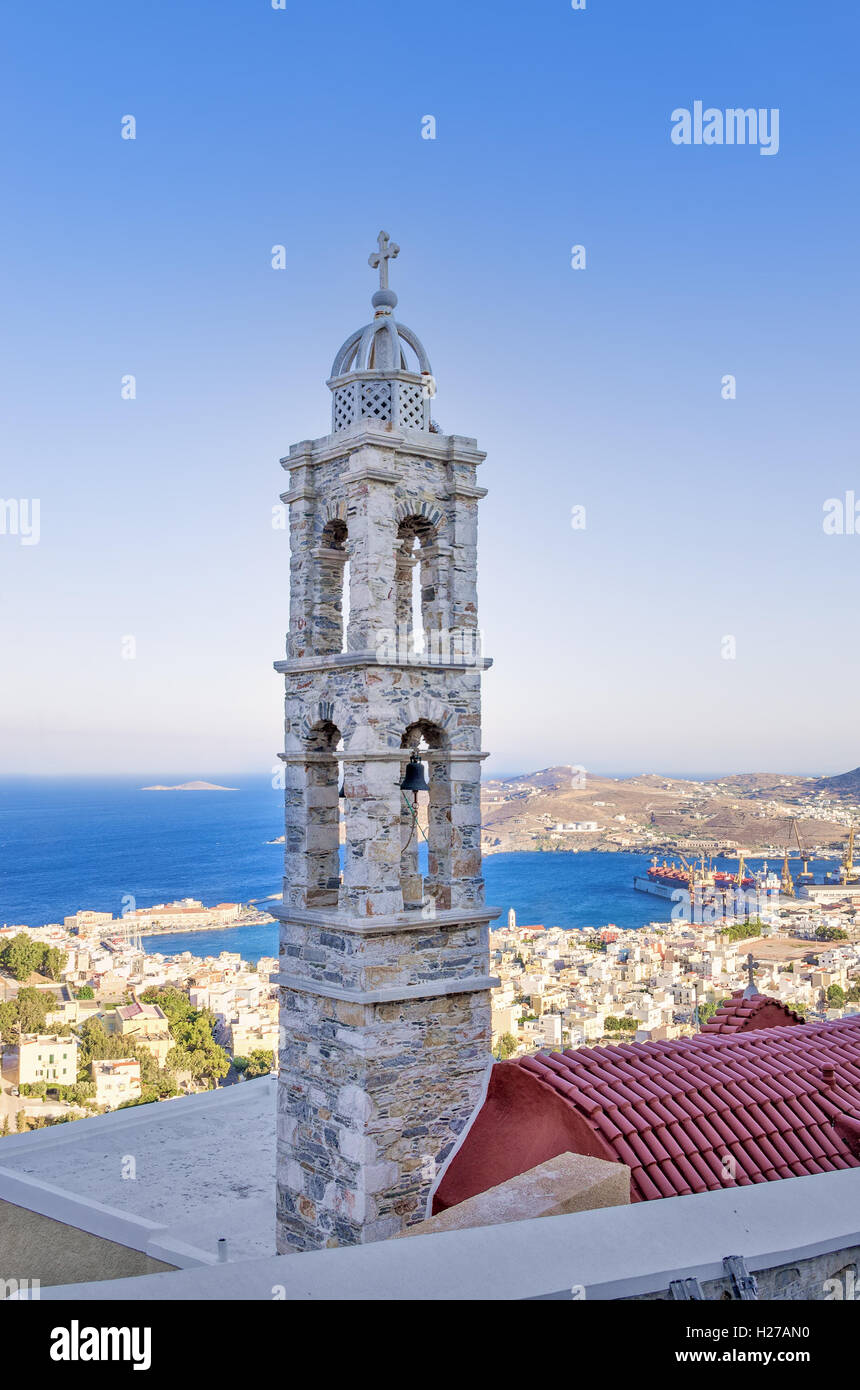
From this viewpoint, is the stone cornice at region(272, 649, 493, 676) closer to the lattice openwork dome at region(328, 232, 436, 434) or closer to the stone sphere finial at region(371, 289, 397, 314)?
the lattice openwork dome at region(328, 232, 436, 434)

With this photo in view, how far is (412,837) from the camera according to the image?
1208 centimetres

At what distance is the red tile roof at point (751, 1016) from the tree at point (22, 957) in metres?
33.2

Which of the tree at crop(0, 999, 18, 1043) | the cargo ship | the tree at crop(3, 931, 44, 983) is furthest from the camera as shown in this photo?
the cargo ship

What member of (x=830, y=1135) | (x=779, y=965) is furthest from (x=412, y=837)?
(x=779, y=965)

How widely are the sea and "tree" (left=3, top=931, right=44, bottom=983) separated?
4.25 metres

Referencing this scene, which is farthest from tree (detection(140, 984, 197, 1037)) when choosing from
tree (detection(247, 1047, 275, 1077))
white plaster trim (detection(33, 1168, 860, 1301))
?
white plaster trim (detection(33, 1168, 860, 1301))

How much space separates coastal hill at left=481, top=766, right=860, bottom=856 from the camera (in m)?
42.8

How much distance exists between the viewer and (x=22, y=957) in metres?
40.8

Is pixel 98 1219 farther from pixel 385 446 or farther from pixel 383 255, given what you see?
pixel 383 255

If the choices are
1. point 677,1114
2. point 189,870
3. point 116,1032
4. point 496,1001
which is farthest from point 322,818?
point 189,870

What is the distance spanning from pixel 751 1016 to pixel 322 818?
18.5 ft

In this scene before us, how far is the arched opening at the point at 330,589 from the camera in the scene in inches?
460
